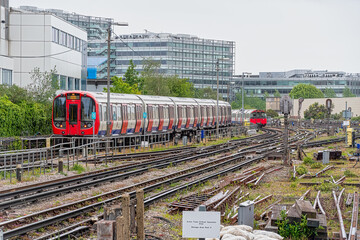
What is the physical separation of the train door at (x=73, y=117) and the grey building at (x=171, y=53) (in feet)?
306

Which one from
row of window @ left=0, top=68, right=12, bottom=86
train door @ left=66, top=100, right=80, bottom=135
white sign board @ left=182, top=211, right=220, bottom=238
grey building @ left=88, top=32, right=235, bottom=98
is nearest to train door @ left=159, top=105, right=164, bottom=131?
train door @ left=66, top=100, right=80, bottom=135

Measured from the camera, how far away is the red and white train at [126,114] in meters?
31.1

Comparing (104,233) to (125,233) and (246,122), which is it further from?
(246,122)

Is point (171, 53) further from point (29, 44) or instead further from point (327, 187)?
point (327, 187)

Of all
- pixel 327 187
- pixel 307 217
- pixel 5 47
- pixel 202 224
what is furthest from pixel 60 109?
pixel 202 224

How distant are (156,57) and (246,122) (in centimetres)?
5888

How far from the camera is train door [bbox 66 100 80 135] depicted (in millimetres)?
31000

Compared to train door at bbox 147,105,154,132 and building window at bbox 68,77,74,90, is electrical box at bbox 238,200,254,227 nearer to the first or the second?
train door at bbox 147,105,154,132

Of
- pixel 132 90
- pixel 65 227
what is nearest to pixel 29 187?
pixel 65 227

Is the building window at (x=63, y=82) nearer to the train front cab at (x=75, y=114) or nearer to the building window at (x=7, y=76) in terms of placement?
the building window at (x=7, y=76)

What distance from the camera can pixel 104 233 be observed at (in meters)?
9.47

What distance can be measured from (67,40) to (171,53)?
77797mm

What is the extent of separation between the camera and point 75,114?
3117 cm

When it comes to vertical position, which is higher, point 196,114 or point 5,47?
point 5,47
